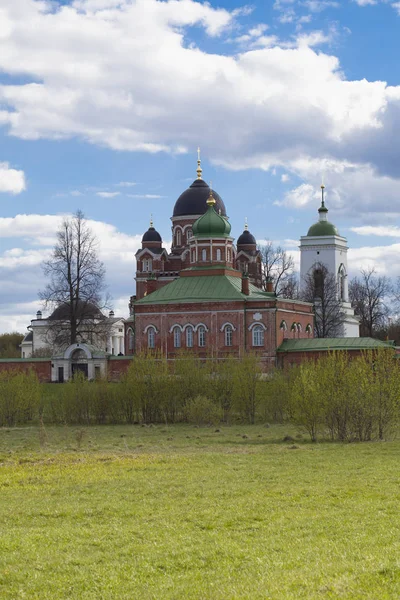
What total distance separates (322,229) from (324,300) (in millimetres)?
13012

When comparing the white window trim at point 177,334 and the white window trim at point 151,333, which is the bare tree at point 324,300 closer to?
the white window trim at point 177,334

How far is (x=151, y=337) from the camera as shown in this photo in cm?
5503

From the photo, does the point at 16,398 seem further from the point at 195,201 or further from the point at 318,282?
the point at 318,282

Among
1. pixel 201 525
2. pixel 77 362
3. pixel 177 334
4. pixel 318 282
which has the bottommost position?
pixel 201 525

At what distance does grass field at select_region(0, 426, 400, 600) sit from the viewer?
9766 mm

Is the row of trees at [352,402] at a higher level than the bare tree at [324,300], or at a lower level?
lower

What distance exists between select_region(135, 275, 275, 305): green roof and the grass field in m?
30.4

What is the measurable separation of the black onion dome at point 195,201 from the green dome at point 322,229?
13.0m

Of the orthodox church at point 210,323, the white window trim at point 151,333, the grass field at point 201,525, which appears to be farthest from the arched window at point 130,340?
the grass field at point 201,525

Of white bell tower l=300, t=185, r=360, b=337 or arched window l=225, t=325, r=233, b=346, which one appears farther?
white bell tower l=300, t=185, r=360, b=337

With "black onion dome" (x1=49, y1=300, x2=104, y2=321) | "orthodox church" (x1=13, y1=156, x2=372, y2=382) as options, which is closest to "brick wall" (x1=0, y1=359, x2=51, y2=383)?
"orthodox church" (x1=13, y1=156, x2=372, y2=382)

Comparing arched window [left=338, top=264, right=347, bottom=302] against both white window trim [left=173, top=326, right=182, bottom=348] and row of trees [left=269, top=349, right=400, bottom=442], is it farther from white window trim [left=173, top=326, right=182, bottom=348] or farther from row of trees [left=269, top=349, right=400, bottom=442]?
row of trees [left=269, top=349, right=400, bottom=442]

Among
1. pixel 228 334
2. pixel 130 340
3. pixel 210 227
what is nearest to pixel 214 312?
pixel 228 334

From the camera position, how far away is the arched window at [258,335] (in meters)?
52.7
